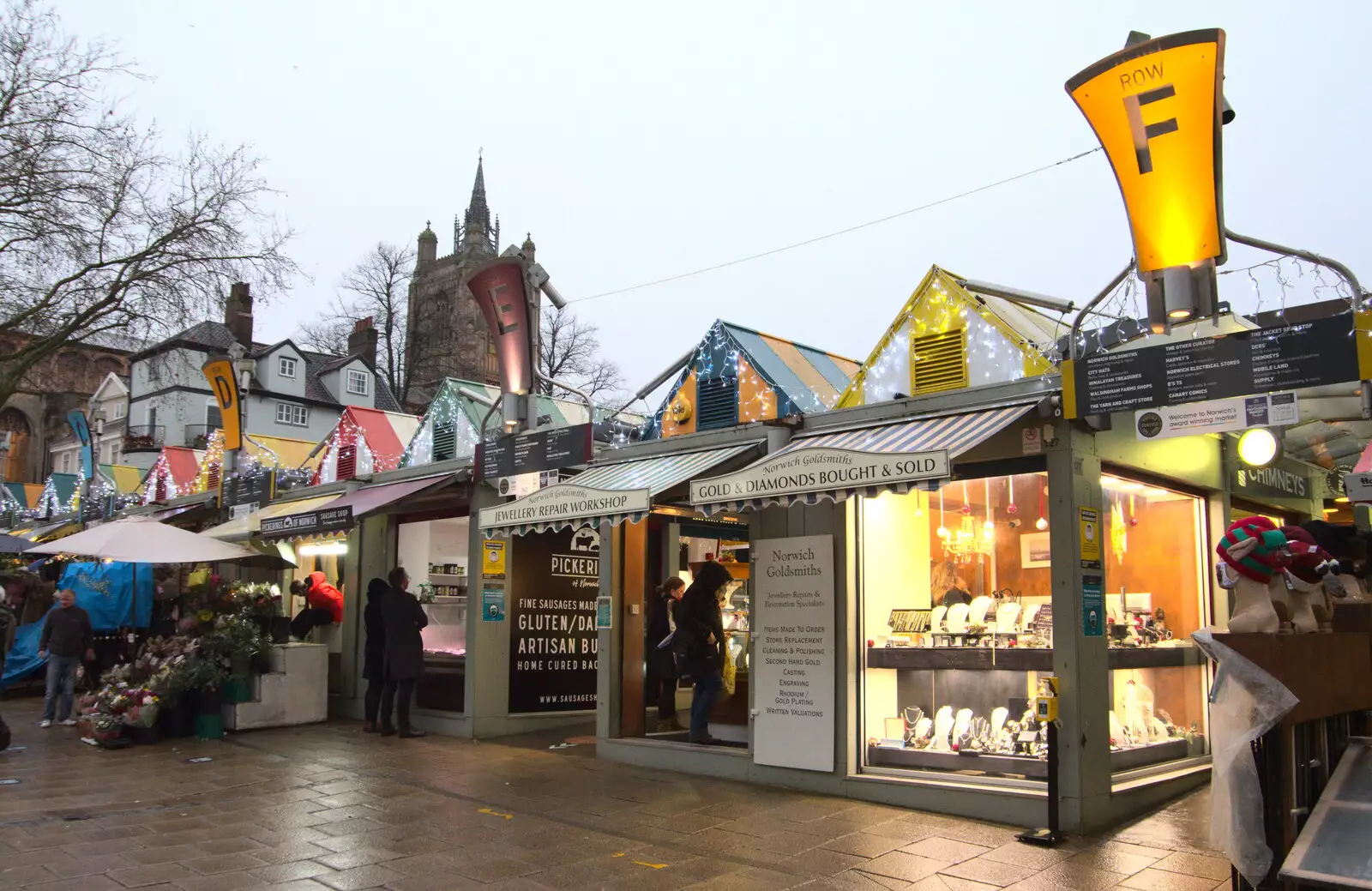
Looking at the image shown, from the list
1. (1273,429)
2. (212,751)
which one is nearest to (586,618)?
(212,751)

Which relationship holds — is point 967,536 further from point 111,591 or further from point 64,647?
point 111,591

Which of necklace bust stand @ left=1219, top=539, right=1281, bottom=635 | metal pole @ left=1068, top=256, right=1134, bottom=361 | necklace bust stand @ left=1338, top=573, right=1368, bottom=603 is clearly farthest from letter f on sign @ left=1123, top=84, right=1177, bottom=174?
necklace bust stand @ left=1219, top=539, right=1281, bottom=635

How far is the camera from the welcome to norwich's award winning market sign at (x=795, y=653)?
27.2 feet

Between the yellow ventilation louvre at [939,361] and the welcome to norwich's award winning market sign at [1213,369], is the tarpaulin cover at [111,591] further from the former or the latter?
the welcome to norwich's award winning market sign at [1213,369]

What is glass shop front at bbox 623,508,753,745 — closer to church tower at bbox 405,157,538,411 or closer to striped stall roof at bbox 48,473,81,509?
church tower at bbox 405,157,538,411

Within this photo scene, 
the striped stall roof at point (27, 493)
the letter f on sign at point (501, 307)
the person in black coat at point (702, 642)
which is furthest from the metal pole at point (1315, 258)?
the striped stall roof at point (27, 493)

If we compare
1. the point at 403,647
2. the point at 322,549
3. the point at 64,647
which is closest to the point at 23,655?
the point at 64,647

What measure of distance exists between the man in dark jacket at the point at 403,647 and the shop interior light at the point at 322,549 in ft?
9.95

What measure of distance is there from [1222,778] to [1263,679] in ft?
1.35

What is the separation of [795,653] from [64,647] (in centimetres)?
932

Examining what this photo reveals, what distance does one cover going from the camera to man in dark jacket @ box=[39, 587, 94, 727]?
12.4 meters

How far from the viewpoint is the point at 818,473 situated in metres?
6.77

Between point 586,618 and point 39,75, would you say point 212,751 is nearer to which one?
point 586,618

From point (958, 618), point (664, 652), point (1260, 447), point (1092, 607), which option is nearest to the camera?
point (1092, 607)
